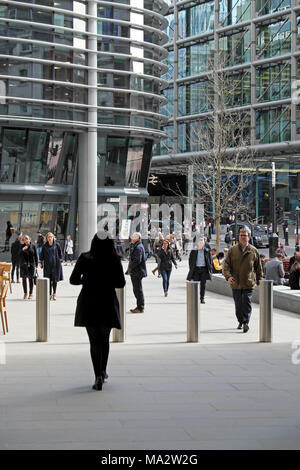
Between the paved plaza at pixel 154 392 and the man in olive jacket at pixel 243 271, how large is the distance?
0.54 meters

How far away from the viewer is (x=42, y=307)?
471 inches

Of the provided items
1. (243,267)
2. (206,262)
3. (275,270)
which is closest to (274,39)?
(275,270)

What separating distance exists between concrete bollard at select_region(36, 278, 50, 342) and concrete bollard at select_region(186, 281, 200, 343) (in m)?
2.10

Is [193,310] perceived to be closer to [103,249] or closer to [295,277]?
[103,249]

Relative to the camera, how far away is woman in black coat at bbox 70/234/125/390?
28.2 ft

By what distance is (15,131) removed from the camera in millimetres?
39000

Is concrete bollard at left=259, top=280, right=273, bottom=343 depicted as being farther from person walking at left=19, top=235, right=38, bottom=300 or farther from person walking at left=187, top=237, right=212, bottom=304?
person walking at left=19, top=235, right=38, bottom=300

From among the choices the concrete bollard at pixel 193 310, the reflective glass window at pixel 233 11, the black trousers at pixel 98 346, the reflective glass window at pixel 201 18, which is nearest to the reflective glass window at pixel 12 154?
the reflective glass window at pixel 233 11

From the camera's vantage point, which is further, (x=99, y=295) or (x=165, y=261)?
(x=165, y=261)

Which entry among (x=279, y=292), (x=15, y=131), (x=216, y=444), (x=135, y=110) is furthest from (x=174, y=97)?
(x=216, y=444)

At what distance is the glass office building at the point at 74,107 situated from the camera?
126 ft

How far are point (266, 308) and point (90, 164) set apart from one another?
30520mm

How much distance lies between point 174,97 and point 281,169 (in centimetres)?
1166

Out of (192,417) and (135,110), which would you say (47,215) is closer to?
(135,110)
